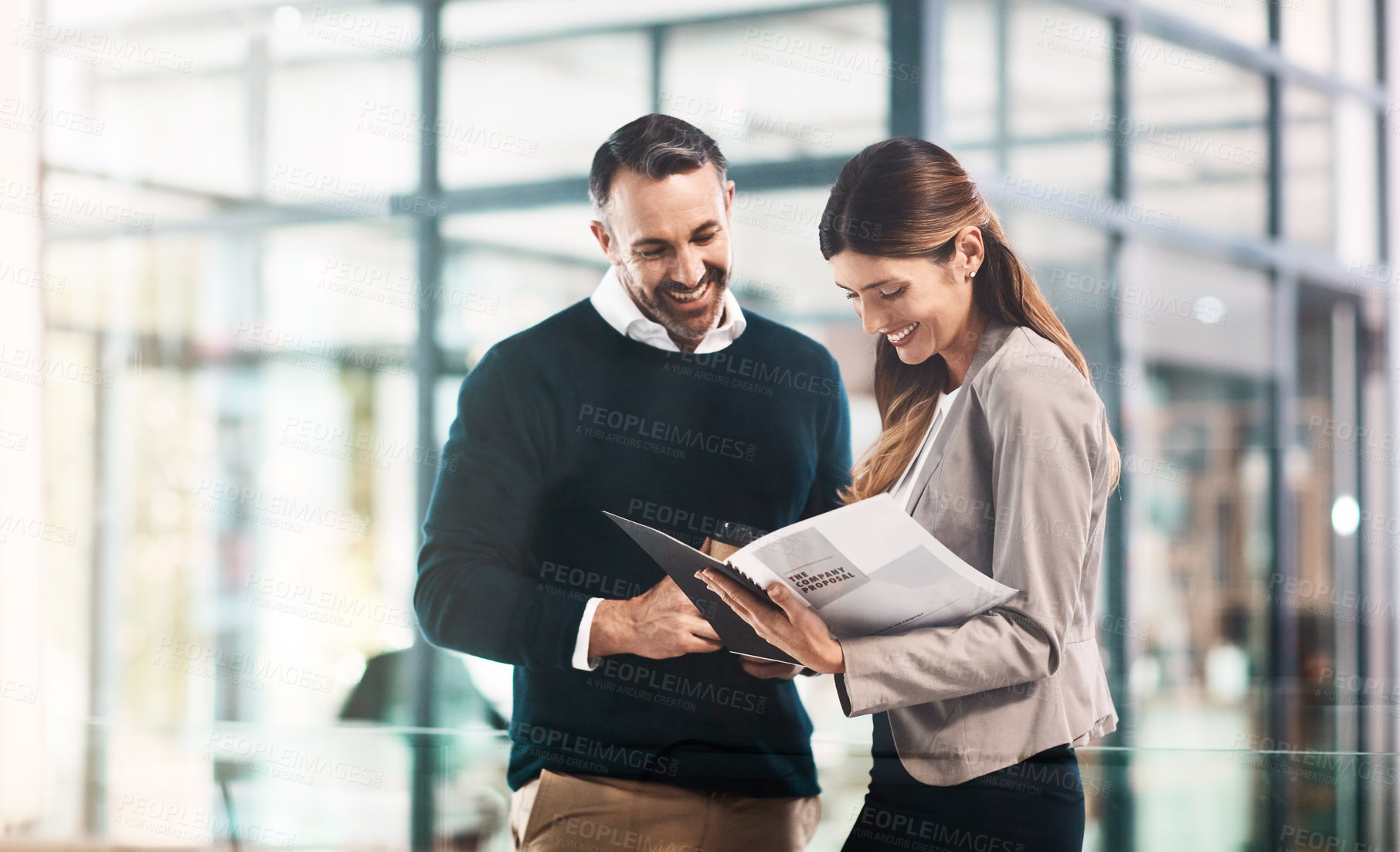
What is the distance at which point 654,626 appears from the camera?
7.48ft

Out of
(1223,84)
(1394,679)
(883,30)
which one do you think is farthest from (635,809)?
(1394,679)

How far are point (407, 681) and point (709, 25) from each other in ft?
5.85

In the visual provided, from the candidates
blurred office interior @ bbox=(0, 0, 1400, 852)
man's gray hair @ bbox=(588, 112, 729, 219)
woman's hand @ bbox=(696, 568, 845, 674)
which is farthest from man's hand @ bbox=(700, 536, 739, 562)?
man's gray hair @ bbox=(588, 112, 729, 219)

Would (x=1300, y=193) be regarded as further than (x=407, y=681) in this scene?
Yes

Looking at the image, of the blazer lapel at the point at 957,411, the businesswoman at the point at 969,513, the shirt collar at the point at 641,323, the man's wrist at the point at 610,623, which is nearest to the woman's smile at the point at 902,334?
the businesswoman at the point at 969,513

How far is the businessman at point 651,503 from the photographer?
2.29 meters

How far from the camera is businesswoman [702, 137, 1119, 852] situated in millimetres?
2064

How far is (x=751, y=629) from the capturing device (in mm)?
2154

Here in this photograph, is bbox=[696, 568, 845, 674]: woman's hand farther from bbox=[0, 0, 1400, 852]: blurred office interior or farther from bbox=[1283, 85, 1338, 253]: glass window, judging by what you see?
bbox=[1283, 85, 1338, 253]: glass window

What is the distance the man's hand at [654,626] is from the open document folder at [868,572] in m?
0.21

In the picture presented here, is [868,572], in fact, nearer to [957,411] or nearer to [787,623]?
→ [787,623]

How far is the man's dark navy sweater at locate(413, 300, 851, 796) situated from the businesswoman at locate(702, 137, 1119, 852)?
0.16 m

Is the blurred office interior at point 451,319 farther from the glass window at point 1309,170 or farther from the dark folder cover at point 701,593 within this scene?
the dark folder cover at point 701,593

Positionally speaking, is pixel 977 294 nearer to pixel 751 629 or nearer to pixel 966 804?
pixel 751 629
